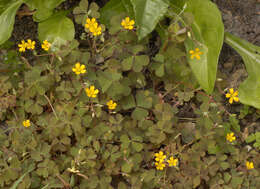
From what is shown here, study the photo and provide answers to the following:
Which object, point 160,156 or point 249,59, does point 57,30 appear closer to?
point 160,156

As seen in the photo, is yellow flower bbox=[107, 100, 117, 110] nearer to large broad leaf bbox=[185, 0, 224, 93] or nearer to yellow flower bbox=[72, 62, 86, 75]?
yellow flower bbox=[72, 62, 86, 75]

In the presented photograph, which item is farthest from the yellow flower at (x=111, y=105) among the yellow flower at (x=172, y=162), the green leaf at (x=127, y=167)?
the yellow flower at (x=172, y=162)

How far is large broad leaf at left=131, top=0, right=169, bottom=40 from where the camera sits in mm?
1863

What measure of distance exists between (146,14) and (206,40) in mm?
471

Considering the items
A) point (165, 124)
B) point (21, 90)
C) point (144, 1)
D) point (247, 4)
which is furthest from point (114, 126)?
point (247, 4)

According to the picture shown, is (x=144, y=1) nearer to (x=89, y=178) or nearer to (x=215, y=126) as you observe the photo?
(x=215, y=126)

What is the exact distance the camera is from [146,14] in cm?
187

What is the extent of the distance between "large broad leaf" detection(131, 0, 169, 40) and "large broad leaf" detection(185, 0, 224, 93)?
0.96ft

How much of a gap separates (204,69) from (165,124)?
43cm

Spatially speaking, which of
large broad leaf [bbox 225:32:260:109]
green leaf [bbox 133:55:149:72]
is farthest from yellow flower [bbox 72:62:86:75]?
large broad leaf [bbox 225:32:260:109]

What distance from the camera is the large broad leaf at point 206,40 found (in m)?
2.02

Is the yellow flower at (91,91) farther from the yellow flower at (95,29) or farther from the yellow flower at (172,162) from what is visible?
the yellow flower at (172,162)

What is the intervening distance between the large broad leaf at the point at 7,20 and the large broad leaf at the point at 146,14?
2.81 feet

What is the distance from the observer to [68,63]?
205 centimetres
